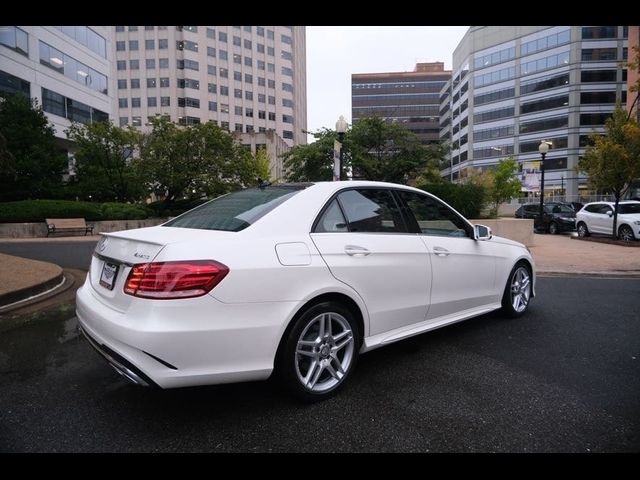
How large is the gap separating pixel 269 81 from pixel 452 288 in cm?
9363

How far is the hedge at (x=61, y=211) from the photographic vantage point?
18938mm

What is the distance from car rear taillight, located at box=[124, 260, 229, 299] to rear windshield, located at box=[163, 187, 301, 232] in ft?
1.44

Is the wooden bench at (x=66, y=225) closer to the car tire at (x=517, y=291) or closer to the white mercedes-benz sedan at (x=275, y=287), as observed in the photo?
the white mercedes-benz sedan at (x=275, y=287)

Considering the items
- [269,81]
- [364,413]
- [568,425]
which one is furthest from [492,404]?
[269,81]

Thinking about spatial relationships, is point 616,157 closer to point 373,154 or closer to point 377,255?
point 373,154

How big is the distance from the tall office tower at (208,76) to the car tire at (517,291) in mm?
74755

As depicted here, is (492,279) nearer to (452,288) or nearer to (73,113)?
(452,288)

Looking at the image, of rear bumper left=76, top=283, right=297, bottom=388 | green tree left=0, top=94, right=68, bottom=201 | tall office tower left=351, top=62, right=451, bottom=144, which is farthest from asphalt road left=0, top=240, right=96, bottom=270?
tall office tower left=351, top=62, right=451, bottom=144

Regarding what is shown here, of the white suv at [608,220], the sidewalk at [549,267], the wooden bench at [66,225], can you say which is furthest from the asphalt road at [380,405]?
the wooden bench at [66,225]

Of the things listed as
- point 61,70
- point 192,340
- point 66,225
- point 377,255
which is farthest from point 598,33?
point 192,340

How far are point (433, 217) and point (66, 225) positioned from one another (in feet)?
65.7

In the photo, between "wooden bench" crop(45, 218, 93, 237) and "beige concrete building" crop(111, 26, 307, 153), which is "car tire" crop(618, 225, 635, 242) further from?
"beige concrete building" crop(111, 26, 307, 153)

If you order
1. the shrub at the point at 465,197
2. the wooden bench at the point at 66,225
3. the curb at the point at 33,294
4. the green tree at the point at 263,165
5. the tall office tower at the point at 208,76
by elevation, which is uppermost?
the tall office tower at the point at 208,76

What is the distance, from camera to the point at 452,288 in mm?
3928
